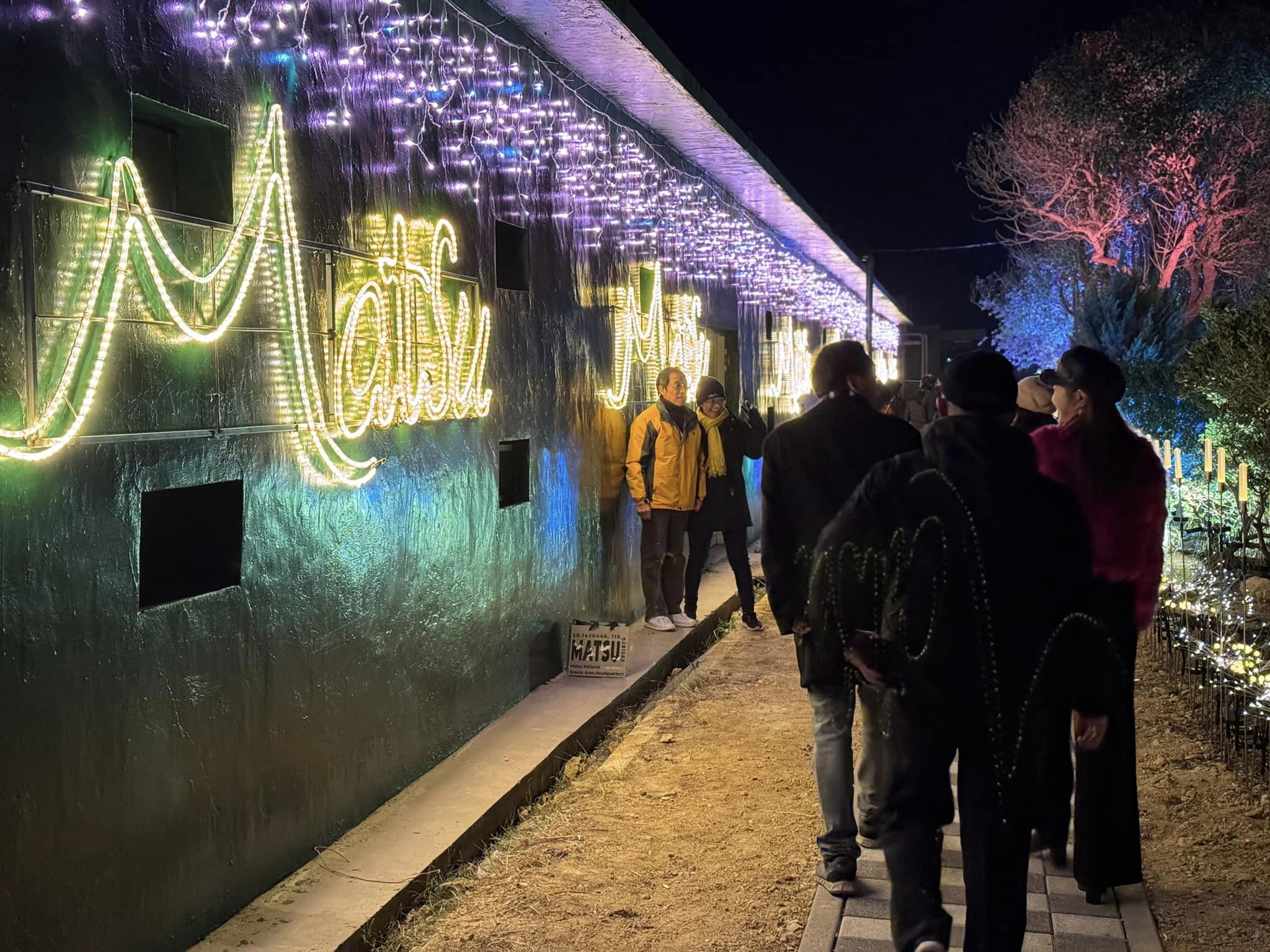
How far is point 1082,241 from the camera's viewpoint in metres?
28.5

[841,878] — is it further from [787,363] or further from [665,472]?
[787,363]

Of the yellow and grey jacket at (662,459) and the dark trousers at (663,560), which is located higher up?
the yellow and grey jacket at (662,459)

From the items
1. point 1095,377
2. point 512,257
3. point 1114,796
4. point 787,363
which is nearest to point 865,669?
point 1114,796

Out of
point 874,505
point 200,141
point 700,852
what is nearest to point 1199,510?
point 700,852

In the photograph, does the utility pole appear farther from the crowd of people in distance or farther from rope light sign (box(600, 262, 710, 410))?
the crowd of people in distance

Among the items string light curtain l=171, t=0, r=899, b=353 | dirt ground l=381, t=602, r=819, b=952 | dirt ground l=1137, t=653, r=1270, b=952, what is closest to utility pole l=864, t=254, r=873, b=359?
string light curtain l=171, t=0, r=899, b=353

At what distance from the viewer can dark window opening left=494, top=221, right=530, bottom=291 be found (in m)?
7.98

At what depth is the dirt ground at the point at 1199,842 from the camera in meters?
4.50

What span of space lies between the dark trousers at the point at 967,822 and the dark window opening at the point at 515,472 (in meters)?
4.57

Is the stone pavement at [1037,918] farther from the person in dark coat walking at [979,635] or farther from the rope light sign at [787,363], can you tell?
the rope light sign at [787,363]

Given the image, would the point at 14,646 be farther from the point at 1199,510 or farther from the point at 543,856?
the point at 1199,510

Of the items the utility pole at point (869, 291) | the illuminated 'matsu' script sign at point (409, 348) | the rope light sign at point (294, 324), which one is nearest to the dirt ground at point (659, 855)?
the rope light sign at point (294, 324)

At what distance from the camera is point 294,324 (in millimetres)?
4867

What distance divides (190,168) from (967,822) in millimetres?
3570
